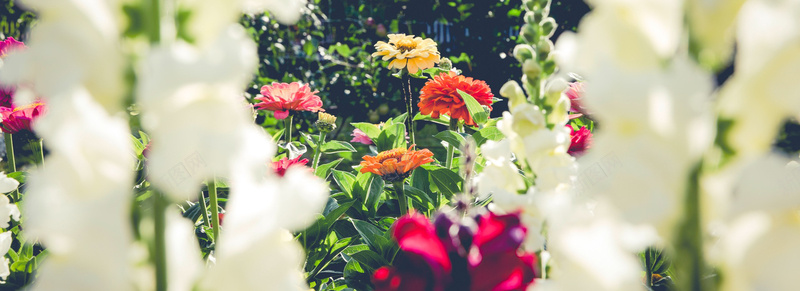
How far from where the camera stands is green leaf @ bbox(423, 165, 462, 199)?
1.17 metres

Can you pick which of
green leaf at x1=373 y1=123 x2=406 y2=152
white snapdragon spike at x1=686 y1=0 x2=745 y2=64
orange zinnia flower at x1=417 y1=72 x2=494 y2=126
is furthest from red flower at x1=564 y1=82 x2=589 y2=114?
white snapdragon spike at x1=686 y1=0 x2=745 y2=64

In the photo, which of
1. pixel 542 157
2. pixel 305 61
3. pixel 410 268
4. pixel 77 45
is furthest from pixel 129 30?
pixel 305 61

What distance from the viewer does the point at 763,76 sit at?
0.81 feet

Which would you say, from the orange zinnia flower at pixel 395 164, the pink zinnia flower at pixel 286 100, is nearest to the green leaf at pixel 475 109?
the orange zinnia flower at pixel 395 164

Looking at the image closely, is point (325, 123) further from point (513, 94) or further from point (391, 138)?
point (513, 94)

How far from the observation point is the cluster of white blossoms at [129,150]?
0.78 feet

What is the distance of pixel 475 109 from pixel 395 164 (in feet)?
1.00

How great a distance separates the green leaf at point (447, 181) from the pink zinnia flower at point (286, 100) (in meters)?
0.50

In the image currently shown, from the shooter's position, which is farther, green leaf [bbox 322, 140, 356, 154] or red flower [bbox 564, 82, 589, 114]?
green leaf [bbox 322, 140, 356, 154]

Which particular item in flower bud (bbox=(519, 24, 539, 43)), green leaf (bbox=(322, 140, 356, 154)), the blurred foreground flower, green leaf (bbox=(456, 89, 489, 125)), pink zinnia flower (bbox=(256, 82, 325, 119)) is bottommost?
green leaf (bbox=(322, 140, 356, 154))

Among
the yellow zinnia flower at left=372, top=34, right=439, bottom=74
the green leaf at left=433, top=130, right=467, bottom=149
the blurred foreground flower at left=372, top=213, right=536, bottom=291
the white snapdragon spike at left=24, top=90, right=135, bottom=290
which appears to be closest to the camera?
the white snapdragon spike at left=24, top=90, right=135, bottom=290

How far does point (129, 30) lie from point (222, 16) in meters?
0.04

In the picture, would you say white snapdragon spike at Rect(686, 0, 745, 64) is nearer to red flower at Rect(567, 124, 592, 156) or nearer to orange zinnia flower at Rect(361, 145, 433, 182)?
red flower at Rect(567, 124, 592, 156)

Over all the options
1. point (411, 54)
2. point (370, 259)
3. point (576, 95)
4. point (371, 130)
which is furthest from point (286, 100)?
point (576, 95)
